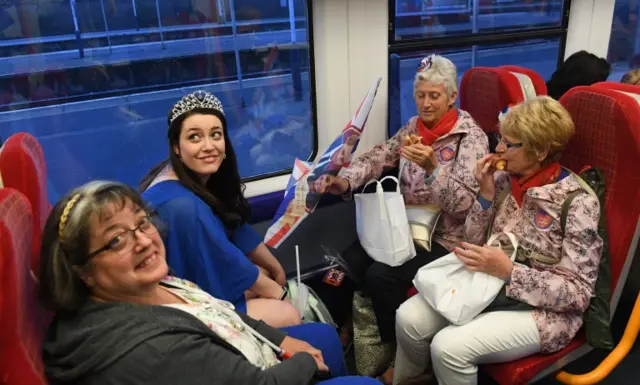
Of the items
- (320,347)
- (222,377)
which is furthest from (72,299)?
(320,347)

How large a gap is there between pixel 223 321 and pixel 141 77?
1534mm

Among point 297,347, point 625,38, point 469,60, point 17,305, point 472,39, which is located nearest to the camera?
point 17,305

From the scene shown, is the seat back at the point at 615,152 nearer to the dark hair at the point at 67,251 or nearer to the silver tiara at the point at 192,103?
the silver tiara at the point at 192,103

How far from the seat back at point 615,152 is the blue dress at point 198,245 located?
1310 mm

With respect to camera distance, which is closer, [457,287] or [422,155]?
[457,287]

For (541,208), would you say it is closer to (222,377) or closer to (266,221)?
(222,377)

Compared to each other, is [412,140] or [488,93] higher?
[488,93]

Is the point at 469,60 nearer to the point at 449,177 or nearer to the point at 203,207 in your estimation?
the point at 449,177

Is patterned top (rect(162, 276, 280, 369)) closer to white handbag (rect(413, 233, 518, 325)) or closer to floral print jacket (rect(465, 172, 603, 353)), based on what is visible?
white handbag (rect(413, 233, 518, 325))

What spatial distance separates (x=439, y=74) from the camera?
7.70 feet

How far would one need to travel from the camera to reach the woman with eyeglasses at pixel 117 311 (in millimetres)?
1051

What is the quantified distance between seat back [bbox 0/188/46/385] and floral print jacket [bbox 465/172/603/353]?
1.45 metres

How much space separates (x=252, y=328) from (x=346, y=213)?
138cm

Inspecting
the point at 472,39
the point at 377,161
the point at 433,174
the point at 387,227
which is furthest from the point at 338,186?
the point at 472,39
